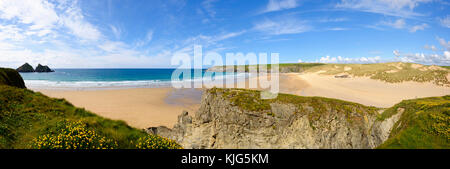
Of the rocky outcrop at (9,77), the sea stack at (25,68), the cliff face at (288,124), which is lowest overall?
the cliff face at (288,124)

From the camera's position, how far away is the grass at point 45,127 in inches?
188

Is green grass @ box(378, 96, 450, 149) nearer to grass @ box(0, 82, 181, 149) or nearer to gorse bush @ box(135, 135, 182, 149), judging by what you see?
gorse bush @ box(135, 135, 182, 149)

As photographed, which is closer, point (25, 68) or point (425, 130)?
point (425, 130)

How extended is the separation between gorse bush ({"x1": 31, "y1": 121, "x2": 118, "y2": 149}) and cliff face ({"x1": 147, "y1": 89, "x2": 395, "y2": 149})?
5.31 m

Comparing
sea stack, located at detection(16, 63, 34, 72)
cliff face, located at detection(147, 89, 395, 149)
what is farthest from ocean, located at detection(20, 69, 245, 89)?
cliff face, located at detection(147, 89, 395, 149)

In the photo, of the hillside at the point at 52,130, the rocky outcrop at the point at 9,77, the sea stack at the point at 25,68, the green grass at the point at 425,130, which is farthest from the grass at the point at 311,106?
the sea stack at the point at 25,68

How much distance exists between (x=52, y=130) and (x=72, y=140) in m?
1.40

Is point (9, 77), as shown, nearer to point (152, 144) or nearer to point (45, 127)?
point (45, 127)

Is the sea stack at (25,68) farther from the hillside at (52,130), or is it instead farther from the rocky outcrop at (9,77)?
the hillside at (52,130)

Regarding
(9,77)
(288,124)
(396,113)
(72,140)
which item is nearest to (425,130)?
(396,113)

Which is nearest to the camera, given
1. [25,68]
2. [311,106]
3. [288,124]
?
[288,124]

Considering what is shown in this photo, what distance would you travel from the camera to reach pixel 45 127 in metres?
5.41

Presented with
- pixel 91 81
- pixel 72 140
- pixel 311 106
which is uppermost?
pixel 91 81

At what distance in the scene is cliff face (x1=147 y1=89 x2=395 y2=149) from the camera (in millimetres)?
7664
